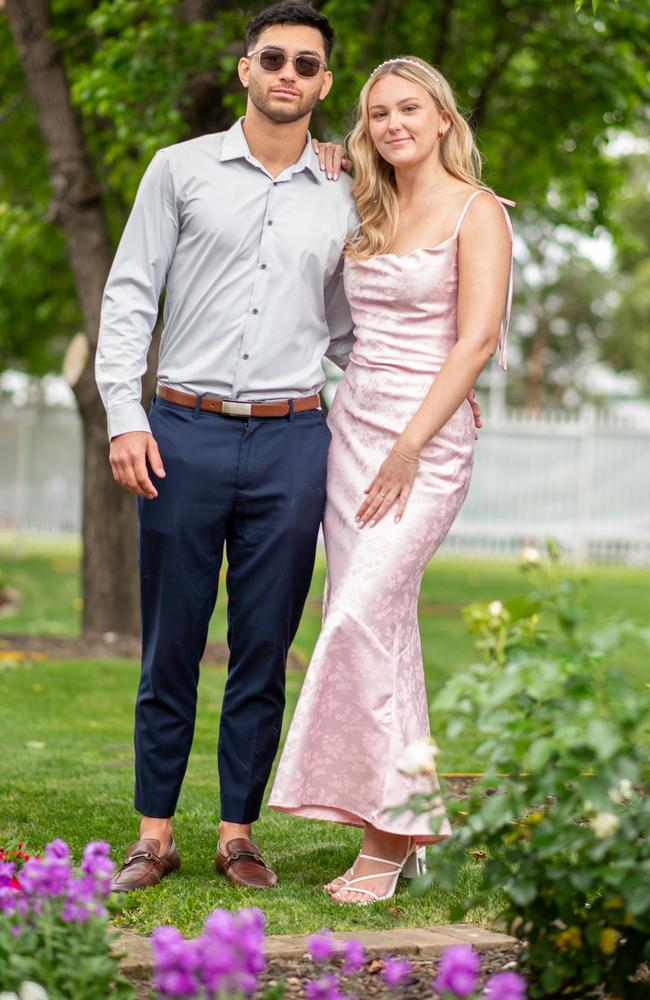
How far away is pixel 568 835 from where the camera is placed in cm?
242

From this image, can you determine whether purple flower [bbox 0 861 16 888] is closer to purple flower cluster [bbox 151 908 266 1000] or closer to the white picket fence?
purple flower cluster [bbox 151 908 266 1000]

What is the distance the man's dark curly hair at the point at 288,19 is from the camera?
394 centimetres

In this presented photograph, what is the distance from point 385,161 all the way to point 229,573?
1251mm

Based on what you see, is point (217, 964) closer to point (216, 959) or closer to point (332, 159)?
point (216, 959)

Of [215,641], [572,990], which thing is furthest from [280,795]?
[215,641]

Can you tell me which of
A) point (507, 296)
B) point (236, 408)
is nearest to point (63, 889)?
point (236, 408)

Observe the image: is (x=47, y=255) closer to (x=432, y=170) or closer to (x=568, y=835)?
(x=432, y=170)

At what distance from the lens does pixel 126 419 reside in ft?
12.4

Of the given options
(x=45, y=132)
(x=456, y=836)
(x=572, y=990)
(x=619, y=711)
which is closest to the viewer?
(x=619, y=711)

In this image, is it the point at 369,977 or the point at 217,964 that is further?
the point at 369,977

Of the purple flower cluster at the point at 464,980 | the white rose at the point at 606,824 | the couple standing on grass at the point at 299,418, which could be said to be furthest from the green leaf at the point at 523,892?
the couple standing on grass at the point at 299,418

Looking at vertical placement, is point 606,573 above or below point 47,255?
below

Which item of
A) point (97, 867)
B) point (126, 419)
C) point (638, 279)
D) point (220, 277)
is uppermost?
point (220, 277)

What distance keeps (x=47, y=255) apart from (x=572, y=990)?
43.6ft
